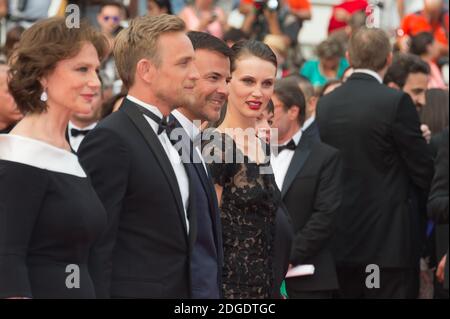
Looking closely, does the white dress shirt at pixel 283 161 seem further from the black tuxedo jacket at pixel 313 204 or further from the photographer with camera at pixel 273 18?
the photographer with camera at pixel 273 18

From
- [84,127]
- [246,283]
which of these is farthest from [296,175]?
[246,283]

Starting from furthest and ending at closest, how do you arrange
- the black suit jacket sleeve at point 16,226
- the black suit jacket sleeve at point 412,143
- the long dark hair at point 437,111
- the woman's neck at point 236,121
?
the long dark hair at point 437,111 → the black suit jacket sleeve at point 412,143 → the woman's neck at point 236,121 → the black suit jacket sleeve at point 16,226

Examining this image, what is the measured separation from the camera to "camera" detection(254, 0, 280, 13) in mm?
11930

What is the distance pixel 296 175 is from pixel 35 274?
133 inches

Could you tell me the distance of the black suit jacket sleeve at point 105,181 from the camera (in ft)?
13.8

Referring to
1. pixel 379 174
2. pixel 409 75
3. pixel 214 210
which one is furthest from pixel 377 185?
pixel 214 210

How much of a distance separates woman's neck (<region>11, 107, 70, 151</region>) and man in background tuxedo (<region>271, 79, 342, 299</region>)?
2.96 meters

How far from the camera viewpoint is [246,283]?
16.2 feet

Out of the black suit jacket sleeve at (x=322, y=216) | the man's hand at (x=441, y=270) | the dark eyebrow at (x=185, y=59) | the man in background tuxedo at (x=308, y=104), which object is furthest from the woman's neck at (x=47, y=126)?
the man's hand at (x=441, y=270)

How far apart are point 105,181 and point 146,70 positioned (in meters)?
0.54

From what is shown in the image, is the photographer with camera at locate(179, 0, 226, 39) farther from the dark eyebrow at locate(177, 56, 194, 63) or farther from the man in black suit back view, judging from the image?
the dark eyebrow at locate(177, 56, 194, 63)

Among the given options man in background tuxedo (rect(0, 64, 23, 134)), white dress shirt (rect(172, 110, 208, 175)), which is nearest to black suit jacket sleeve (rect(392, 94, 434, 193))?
man in background tuxedo (rect(0, 64, 23, 134))

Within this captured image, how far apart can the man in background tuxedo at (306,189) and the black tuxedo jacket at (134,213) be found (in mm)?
2791
